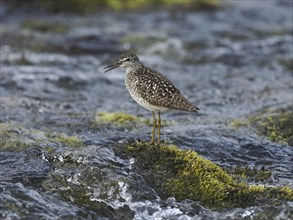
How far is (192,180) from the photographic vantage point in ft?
25.1

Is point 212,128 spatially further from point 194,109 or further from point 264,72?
point 264,72

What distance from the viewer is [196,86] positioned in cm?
1516

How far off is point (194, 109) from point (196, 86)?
23.3ft

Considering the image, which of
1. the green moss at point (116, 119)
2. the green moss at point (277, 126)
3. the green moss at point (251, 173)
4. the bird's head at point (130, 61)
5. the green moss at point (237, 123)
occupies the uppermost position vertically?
the bird's head at point (130, 61)

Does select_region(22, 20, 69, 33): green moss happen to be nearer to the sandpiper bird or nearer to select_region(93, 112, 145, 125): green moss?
select_region(93, 112, 145, 125): green moss

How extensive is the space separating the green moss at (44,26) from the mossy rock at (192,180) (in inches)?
454

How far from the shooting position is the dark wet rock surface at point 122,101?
7.32 metres

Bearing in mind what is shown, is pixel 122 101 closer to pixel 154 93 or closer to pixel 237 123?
pixel 237 123

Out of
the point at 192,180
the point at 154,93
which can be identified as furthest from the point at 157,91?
the point at 192,180

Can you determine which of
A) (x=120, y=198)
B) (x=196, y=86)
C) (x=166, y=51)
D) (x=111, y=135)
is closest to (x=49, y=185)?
(x=120, y=198)

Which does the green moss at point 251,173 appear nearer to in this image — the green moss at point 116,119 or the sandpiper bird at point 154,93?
the sandpiper bird at point 154,93

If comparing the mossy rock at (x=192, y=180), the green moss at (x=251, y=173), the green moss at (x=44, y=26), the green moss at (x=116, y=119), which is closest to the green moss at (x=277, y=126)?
the green moss at (x=251, y=173)

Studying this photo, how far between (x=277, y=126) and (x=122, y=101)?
4.33 metres

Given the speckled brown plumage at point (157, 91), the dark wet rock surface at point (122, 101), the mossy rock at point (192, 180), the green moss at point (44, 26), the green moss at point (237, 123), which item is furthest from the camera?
the green moss at point (44, 26)
